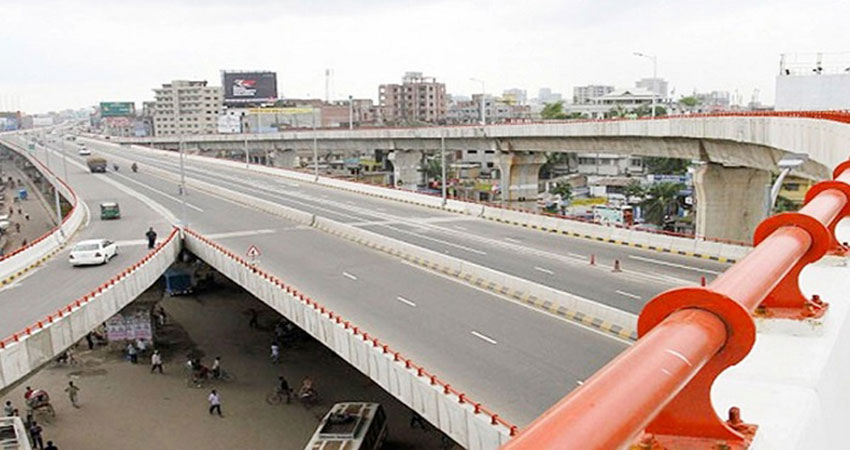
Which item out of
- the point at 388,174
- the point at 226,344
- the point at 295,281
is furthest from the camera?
the point at 388,174

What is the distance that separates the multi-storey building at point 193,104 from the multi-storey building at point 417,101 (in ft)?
154

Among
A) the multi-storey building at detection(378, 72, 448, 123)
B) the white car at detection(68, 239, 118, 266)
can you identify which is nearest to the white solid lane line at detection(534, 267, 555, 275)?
the white car at detection(68, 239, 118, 266)

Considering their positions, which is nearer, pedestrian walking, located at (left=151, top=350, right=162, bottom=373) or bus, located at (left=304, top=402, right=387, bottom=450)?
bus, located at (left=304, top=402, right=387, bottom=450)

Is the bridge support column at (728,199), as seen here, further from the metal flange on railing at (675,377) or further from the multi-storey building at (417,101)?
the multi-storey building at (417,101)

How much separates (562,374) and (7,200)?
132m

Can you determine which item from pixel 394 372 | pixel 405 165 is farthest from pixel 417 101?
pixel 394 372

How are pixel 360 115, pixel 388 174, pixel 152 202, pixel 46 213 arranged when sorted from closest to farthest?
1. pixel 152 202
2. pixel 46 213
3. pixel 388 174
4. pixel 360 115

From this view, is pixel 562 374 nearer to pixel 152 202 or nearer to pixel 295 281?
pixel 295 281

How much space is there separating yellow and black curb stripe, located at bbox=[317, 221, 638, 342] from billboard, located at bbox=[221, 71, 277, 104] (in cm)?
14971

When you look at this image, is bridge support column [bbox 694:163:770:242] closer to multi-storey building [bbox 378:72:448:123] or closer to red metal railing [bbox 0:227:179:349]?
red metal railing [bbox 0:227:179:349]

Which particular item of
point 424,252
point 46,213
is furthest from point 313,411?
point 46,213

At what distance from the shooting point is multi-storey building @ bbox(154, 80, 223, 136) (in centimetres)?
19062

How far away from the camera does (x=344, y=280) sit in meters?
29.3

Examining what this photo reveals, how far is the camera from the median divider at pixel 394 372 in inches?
591
